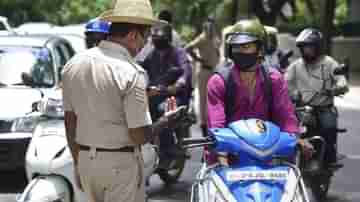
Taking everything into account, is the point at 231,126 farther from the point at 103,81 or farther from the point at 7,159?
the point at 7,159

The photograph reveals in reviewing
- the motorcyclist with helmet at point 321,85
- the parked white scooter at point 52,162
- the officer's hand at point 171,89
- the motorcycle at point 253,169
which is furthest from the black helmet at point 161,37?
the motorcycle at point 253,169

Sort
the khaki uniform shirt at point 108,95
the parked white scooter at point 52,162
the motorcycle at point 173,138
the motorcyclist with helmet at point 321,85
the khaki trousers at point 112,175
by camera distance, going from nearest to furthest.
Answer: the khaki uniform shirt at point 108,95
the khaki trousers at point 112,175
the parked white scooter at point 52,162
the motorcyclist with helmet at point 321,85
the motorcycle at point 173,138

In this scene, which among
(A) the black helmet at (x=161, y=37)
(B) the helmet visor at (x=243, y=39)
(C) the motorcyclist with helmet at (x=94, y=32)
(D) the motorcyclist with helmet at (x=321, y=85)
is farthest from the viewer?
(A) the black helmet at (x=161, y=37)

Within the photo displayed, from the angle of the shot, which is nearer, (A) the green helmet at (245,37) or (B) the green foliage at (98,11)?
(A) the green helmet at (245,37)

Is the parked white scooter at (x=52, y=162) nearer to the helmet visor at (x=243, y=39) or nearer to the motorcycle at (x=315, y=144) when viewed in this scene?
the helmet visor at (x=243, y=39)

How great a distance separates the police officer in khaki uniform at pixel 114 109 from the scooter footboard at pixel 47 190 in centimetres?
179

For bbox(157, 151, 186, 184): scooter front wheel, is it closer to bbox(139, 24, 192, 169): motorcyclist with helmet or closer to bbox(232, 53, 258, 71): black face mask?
bbox(139, 24, 192, 169): motorcyclist with helmet

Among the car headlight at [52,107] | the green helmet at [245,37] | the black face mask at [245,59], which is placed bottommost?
the car headlight at [52,107]

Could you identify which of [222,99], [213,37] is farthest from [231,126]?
[213,37]

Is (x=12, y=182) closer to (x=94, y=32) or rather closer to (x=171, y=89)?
(x=171, y=89)

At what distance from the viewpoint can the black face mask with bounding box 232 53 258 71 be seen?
6770 millimetres

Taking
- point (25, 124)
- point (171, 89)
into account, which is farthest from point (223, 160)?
point (25, 124)

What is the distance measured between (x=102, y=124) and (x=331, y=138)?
4922 mm

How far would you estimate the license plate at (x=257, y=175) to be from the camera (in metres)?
5.71
